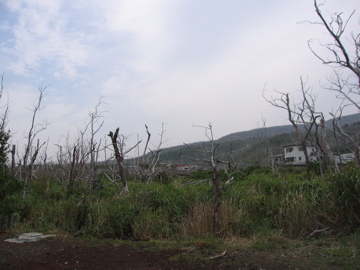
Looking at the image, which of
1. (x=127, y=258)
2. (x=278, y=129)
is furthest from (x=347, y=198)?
(x=278, y=129)

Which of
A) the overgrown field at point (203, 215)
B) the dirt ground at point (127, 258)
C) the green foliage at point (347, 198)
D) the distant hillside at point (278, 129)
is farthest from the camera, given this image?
the distant hillside at point (278, 129)

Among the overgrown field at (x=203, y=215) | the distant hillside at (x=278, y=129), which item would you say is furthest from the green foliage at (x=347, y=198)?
the distant hillside at (x=278, y=129)

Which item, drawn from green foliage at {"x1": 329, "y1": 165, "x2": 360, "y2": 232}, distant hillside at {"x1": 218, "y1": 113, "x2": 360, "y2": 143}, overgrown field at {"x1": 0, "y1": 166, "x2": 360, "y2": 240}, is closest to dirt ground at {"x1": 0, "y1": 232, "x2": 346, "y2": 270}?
overgrown field at {"x1": 0, "y1": 166, "x2": 360, "y2": 240}

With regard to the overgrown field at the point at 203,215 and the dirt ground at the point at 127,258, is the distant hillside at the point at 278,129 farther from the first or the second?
the dirt ground at the point at 127,258

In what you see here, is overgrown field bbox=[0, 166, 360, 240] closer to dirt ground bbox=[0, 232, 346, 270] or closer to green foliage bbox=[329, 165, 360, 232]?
green foliage bbox=[329, 165, 360, 232]

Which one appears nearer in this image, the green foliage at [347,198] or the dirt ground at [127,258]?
the dirt ground at [127,258]

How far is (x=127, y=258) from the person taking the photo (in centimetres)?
324

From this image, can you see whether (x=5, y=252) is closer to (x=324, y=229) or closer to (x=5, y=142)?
(x=5, y=142)

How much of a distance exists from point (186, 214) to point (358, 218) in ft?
10.1

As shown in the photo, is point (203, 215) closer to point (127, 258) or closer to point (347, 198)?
point (127, 258)

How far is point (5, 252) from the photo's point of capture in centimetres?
353

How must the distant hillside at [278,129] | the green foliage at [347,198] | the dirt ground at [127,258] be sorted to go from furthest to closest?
1. the distant hillside at [278,129]
2. the green foliage at [347,198]
3. the dirt ground at [127,258]

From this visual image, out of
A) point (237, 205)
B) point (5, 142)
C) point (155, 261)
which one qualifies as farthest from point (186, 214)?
point (5, 142)

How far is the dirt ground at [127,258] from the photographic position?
298cm
